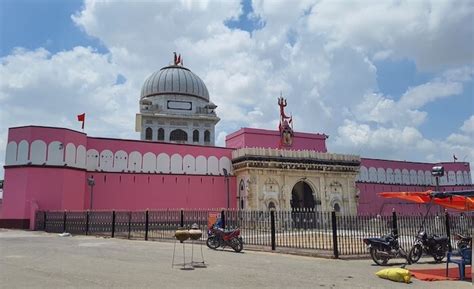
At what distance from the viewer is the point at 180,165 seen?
32594 millimetres

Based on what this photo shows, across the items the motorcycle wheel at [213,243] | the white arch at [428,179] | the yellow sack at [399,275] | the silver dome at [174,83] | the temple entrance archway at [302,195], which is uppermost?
the silver dome at [174,83]

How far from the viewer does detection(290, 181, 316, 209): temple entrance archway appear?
1443 inches

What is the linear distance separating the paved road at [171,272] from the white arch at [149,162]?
18003 millimetres

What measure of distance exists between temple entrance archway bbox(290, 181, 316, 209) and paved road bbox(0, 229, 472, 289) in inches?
923

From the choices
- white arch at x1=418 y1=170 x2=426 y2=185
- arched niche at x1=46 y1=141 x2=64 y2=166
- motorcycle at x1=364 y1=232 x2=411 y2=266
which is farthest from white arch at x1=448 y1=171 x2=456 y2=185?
arched niche at x1=46 y1=141 x2=64 y2=166

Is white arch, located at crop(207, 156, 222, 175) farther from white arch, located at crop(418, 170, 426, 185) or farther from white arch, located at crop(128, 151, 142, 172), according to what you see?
white arch, located at crop(418, 170, 426, 185)

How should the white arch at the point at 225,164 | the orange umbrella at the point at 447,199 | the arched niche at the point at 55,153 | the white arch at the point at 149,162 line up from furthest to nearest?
the white arch at the point at 225,164
the white arch at the point at 149,162
the arched niche at the point at 55,153
the orange umbrella at the point at 447,199

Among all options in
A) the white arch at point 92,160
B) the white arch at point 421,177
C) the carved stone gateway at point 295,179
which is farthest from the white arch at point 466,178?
the white arch at point 92,160

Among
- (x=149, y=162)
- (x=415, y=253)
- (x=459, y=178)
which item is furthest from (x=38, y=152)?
(x=459, y=178)

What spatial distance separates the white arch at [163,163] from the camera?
3188cm

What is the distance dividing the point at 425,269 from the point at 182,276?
7.01m

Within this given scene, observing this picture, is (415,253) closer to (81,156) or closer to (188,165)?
(188,165)

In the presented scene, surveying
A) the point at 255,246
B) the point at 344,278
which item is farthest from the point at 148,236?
the point at 344,278

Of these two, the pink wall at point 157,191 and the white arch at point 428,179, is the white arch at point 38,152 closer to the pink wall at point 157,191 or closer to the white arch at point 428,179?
the pink wall at point 157,191
